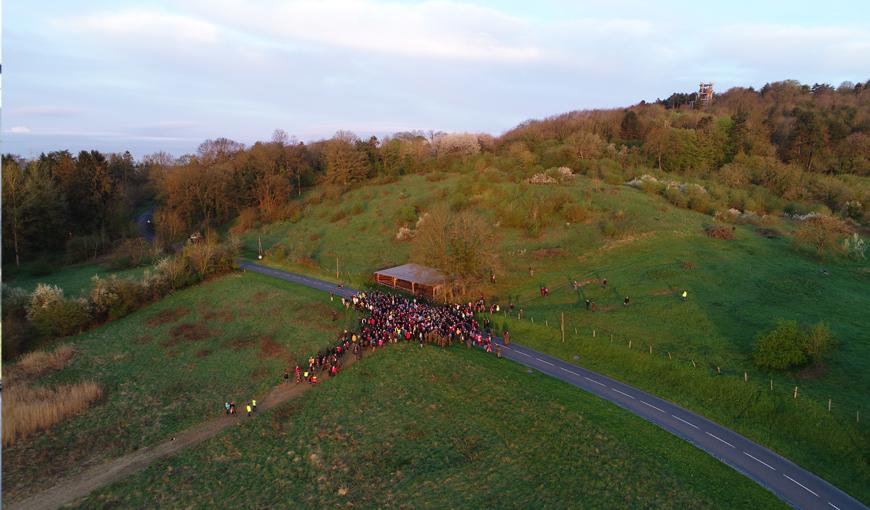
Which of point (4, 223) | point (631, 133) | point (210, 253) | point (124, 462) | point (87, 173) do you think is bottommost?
point (124, 462)

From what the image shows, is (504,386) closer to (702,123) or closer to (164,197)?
(164,197)

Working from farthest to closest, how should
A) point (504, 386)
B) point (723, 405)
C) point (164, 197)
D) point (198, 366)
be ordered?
point (164, 197) → point (198, 366) → point (504, 386) → point (723, 405)

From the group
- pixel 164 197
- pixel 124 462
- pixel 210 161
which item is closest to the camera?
pixel 124 462

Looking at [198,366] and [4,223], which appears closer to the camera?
[198,366]

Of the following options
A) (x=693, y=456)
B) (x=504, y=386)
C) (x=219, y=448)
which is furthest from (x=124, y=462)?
(x=693, y=456)

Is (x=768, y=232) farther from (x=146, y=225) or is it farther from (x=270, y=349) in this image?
(x=146, y=225)

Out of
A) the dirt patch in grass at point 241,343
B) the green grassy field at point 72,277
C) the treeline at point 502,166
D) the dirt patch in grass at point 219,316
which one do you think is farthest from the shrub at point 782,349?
the green grassy field at point 72,277

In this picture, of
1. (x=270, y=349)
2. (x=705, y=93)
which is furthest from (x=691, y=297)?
(x=705, y=93)

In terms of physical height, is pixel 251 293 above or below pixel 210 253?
below

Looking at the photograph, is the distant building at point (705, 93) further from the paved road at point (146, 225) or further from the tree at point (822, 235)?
the paved road at point (146, 225)
